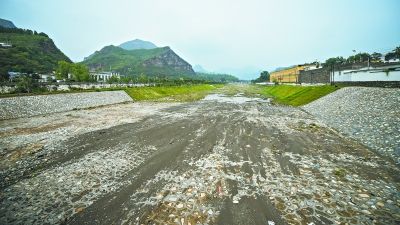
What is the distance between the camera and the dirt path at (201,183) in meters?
9.09

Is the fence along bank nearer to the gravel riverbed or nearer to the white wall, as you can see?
the white wall

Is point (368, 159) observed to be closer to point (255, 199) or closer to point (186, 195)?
point (255, 199)

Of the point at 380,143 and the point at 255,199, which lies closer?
the point at 255,199

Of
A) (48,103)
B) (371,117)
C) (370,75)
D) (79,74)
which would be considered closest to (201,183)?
(371,117)

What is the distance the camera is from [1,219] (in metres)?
8.88

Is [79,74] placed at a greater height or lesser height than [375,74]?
greater

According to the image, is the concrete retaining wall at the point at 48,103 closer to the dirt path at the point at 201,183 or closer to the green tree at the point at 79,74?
the dirt path at the point at 201,183

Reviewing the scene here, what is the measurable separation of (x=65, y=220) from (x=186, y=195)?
4667 mm

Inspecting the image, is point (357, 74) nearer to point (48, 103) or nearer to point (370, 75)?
point (370, 75)

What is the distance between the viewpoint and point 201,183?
1177cm

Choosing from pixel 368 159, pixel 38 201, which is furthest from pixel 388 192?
pixel 38 201

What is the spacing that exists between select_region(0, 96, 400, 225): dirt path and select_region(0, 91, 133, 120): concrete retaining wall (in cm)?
1937

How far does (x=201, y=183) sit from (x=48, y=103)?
1612 inches

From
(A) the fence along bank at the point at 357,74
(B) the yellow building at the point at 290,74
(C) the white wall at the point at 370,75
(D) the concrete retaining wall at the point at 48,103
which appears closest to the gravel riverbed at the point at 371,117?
(A) the fence along bank at the point at 357,74
